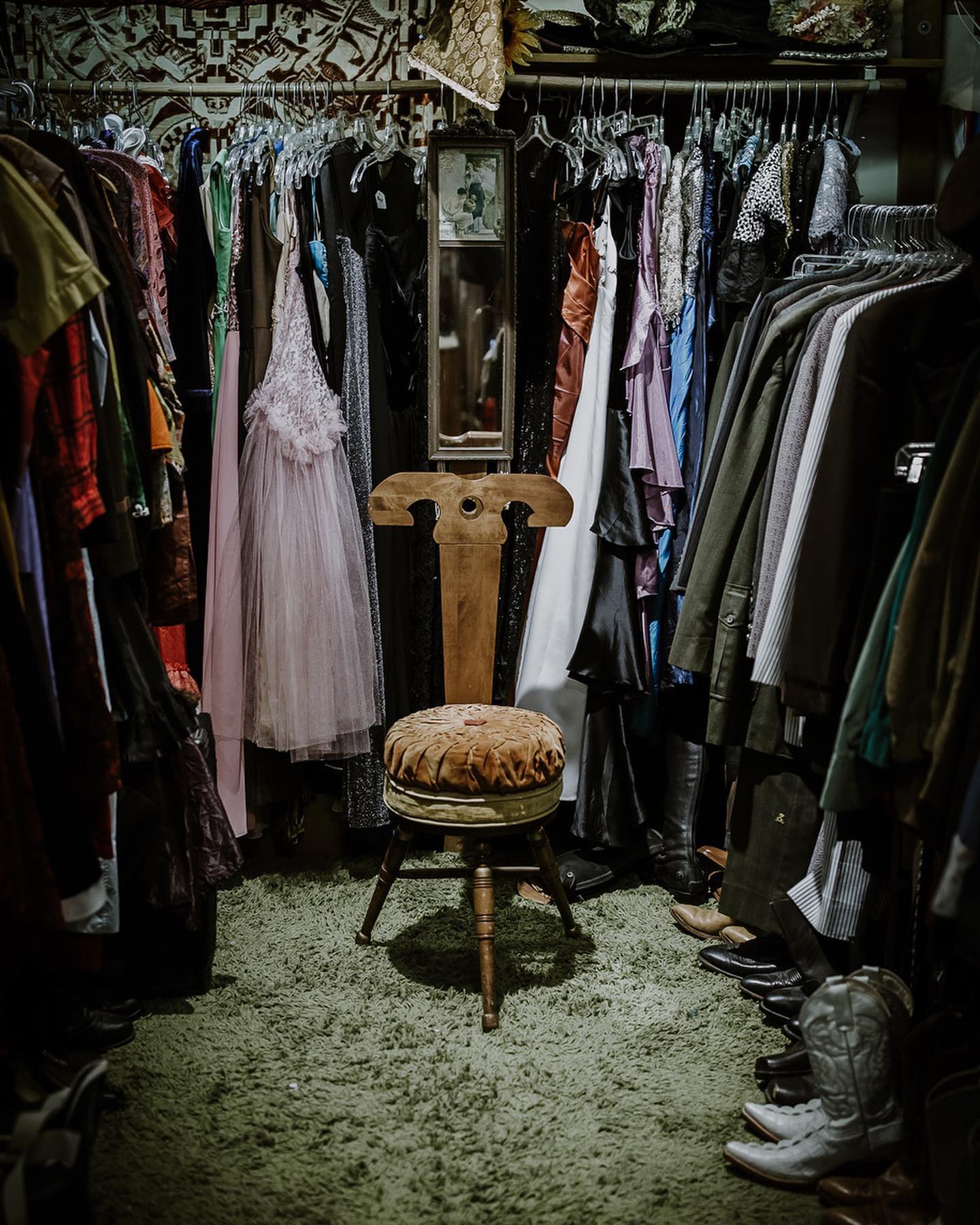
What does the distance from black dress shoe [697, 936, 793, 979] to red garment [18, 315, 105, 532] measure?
163 cm

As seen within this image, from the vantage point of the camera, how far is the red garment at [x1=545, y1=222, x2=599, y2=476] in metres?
2.64

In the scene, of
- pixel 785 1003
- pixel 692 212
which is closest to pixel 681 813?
pixel 785 1003

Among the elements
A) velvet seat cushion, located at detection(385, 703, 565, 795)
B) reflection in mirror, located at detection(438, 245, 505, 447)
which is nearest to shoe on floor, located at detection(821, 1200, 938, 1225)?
velvet seat cushion, located at detection(385, 703, 565, 795)

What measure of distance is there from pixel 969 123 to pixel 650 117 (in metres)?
0.80

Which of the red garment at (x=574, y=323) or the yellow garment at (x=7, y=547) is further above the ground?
the red garment at (x=574, y=323)

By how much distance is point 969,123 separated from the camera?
2.60 m

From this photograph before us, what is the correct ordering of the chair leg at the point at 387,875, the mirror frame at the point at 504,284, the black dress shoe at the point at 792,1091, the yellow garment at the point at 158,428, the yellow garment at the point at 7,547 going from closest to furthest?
the yellow garment at the point at 7,547
the black dress shoe at the point at 792,1091
the yellow garment at the point at 158,428
the chair leg at the point at 387,875
the mirror frame at the point at 504,284

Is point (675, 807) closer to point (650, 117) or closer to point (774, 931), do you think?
point (774, 931)

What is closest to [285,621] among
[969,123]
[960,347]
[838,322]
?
[838,322]

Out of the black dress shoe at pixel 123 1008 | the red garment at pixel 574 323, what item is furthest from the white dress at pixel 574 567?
the black dress shoe at pixel 123 1008

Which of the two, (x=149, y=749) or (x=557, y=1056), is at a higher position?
(x=149, y=749)

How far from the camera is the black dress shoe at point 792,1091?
1.78 metres

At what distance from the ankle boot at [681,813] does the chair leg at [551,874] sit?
0.37m

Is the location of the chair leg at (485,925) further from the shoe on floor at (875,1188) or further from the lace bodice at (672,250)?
the lace bodice at (672,250)
